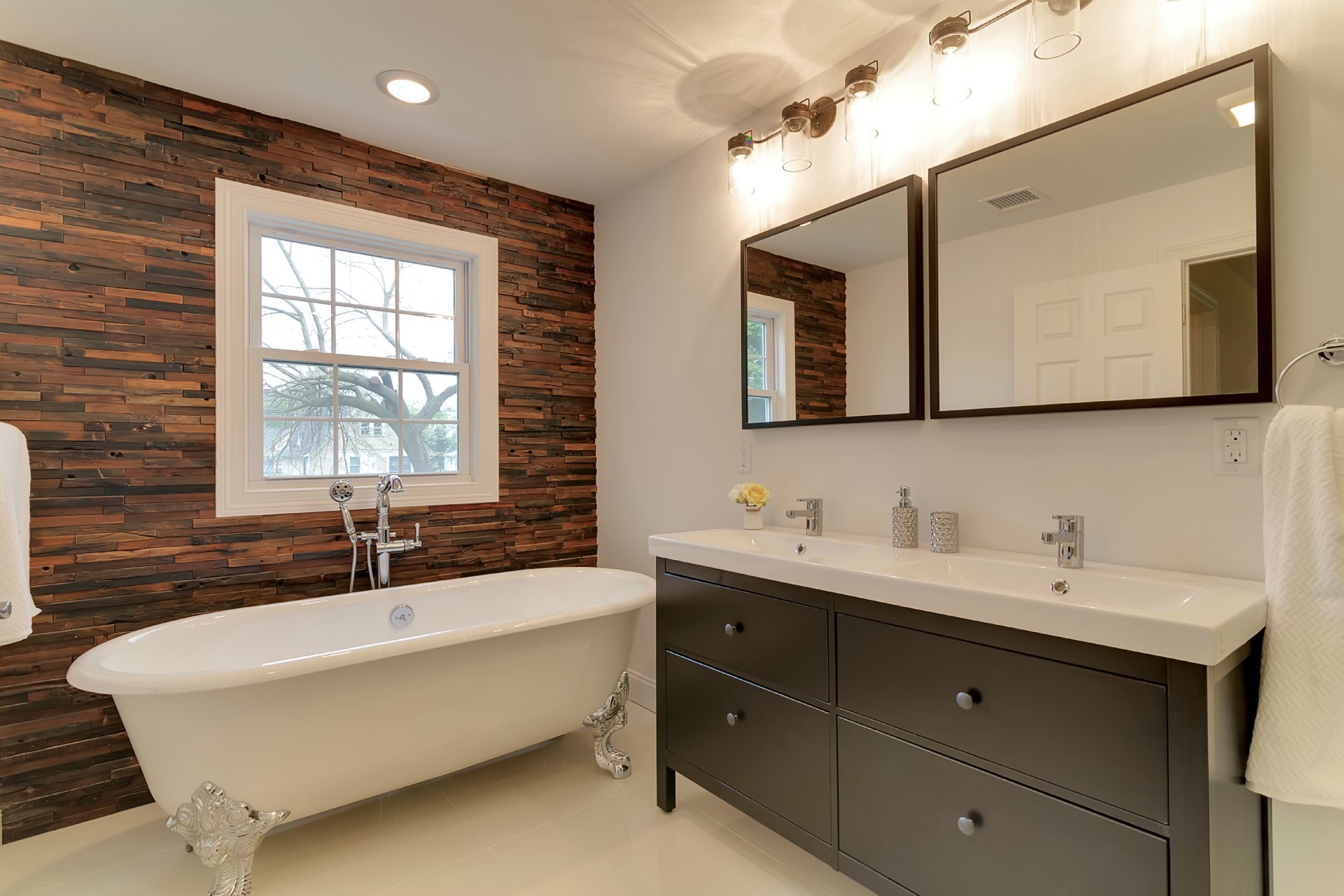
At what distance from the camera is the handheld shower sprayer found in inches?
102

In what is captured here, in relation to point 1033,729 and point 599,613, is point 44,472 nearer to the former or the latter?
point 599,613

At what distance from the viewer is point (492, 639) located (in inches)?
81.4

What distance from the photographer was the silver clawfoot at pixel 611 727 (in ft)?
7.89

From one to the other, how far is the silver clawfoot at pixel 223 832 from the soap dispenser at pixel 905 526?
1.89 m

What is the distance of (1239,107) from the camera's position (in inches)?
54.8

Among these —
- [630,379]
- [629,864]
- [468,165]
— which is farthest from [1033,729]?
[468,165]

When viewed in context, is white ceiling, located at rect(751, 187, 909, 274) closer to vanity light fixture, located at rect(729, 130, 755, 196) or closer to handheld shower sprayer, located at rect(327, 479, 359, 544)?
vanity light fixture, located at rect(729, 130, 755, 196)

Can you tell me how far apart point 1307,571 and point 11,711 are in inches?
133

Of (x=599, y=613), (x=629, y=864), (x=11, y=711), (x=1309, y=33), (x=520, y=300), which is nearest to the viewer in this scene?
(x=1309, y=33)

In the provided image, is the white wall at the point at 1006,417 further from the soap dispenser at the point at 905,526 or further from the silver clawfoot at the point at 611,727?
the silver clawfoot at the point at 611,727

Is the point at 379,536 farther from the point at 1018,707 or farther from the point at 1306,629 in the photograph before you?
the point at 1306,629

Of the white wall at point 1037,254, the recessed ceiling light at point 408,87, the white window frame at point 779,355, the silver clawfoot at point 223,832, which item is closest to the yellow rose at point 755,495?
the white window frame at point 779,355

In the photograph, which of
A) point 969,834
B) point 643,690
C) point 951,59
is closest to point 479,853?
point 643,690

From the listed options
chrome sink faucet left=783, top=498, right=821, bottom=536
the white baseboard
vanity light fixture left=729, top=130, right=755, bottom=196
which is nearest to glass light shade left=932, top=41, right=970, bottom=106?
vanity light fixture left=729, top=130, right=755, bottom=196
